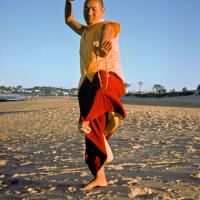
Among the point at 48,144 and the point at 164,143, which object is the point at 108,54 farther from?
the point at 48,144

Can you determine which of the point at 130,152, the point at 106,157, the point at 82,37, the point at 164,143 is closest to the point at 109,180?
the point at 106,157

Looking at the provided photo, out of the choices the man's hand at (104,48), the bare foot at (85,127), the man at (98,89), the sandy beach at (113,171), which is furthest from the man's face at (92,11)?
the sandy beach at (113,171)

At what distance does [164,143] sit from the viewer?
720 centimetres

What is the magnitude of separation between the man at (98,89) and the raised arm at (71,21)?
16 cm

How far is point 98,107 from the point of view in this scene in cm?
361

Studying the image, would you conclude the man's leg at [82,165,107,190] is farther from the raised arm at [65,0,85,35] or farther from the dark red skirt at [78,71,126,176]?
the raised arm at [65,0,85,35]

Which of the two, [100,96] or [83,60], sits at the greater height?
[83,60]

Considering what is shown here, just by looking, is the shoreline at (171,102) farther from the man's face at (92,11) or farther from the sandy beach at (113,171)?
the man's face at (92,11)

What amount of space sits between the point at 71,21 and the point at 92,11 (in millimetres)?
382

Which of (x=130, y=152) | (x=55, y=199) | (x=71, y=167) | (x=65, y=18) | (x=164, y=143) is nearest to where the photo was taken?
(x=55, y=199)

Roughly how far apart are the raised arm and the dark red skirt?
0.56 meters

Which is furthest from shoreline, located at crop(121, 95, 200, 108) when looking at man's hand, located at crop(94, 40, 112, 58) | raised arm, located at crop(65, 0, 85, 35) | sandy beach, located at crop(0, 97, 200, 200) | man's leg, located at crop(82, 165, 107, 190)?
man's hand, located at crop(94, 40, 112, 58)

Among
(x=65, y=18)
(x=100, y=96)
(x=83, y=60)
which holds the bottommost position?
(x=100, y=96)

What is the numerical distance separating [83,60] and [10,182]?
4.99 feet
